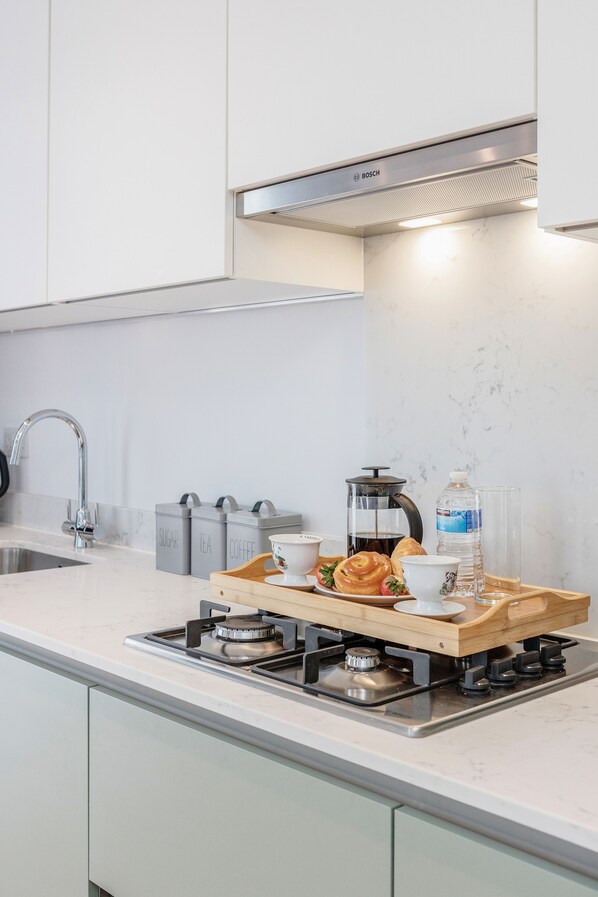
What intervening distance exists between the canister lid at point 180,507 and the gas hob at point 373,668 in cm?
64

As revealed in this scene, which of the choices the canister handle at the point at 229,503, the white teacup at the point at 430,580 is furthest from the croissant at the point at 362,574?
the canister handle at the point at 229,503

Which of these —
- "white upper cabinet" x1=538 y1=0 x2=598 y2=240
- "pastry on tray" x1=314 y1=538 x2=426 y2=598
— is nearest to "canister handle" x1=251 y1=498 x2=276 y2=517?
"pastry on tray" x1=314 y1=538 x2=426 y2=598

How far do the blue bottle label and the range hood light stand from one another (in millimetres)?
599

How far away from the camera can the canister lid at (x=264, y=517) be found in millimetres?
2168

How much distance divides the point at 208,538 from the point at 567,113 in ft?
4.43

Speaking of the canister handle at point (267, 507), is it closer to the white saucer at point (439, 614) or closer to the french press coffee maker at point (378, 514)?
the french press coffee maker at point (378, 514)

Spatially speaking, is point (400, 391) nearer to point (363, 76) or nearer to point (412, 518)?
point (412, 518)

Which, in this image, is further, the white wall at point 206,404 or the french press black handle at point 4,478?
the french press black handle at point 4,478

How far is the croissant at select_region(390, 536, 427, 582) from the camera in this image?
1.59m

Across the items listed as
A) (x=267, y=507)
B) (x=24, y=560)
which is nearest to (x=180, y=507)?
(x=267, y=507)

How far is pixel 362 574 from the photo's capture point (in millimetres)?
1557

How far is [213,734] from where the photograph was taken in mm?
1393

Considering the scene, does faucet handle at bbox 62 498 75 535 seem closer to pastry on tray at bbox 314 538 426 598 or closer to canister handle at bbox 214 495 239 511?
canister handle at bbox 214 495 239 511

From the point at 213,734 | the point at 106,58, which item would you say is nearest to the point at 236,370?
the point at 106,58
